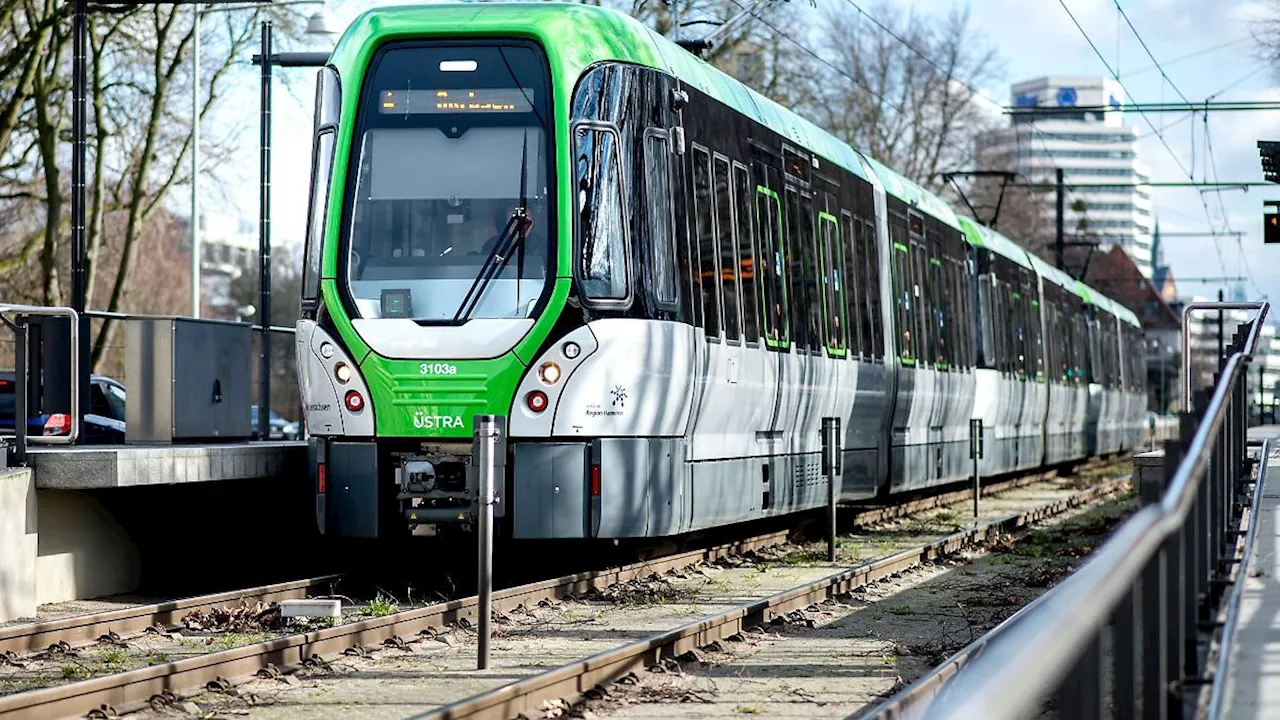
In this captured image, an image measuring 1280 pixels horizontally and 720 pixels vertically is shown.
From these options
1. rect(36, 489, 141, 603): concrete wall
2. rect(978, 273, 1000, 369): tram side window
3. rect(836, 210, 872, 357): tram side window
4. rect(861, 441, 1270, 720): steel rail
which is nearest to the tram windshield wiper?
rect(36, 489, 141, 603): concrete wall

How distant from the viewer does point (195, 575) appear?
16.3m

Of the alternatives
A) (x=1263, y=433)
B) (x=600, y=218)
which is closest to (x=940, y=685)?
(x=600, y=218)

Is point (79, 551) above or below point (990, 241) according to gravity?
below

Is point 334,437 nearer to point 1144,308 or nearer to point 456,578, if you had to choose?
point 456,578

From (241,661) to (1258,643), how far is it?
4695 mm

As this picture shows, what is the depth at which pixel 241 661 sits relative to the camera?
374 inches

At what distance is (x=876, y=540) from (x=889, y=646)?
8.87 metres

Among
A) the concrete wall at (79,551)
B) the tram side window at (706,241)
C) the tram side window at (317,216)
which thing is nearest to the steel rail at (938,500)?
the tram side window at (706,241)

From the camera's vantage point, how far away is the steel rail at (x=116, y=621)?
10680mm

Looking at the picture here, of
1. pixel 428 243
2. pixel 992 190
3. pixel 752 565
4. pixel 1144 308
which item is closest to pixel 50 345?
pixel 428 243

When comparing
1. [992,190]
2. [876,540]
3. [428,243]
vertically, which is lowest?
[876,540]

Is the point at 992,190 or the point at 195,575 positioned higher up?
the point at 992,190

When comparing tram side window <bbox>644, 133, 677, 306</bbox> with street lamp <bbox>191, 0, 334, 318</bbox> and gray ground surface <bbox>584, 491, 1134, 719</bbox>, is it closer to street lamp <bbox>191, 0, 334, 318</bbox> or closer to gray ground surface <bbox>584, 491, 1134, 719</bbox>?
gray ground surface <bbox>584, 491, 1134, 719</bbox>

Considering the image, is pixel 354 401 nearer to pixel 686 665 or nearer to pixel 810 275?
pixel 686 665
